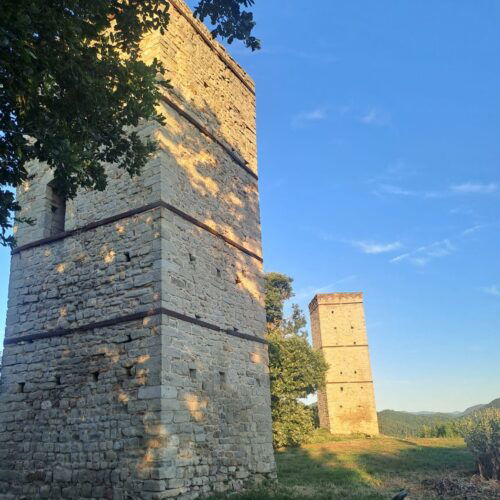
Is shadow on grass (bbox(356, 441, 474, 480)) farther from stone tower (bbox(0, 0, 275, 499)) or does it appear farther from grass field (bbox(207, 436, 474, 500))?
stone tower (bbox(0, 0, 275, 499))

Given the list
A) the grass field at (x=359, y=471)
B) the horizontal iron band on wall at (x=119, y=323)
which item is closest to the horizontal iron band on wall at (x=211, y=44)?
the horizontal iron band on wall at (x=119, y=323)

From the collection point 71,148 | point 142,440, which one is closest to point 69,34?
point 71,148

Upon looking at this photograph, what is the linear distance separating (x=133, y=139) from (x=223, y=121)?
15.4 ft

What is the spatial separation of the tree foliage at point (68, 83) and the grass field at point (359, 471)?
5792 millimetres

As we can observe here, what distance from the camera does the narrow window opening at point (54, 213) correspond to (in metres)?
9.53

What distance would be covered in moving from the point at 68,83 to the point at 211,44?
6.24 metres

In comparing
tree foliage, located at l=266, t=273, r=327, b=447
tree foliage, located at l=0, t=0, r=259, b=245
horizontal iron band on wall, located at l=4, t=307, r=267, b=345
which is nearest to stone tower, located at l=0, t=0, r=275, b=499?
horizontal iron band on wall, located at l=4, t=307, r=267, b=345

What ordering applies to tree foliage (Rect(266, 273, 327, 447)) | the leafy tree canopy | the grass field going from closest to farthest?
the grass field
tree foliage (Rect(266, 273, 327, 447))
the leafy tree canopy

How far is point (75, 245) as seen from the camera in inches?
350

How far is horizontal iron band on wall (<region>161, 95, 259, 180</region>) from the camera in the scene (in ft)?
29.8

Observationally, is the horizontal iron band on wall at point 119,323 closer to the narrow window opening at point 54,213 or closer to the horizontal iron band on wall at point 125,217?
the horizontal iron band on wall at point 125,217

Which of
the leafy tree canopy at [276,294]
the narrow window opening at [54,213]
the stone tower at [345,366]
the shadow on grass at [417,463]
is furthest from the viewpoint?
the stone tower at [345,366]

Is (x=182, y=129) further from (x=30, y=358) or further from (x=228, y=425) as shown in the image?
(x=228, y=425)

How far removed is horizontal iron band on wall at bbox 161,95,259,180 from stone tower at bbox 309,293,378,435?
64.5ft
